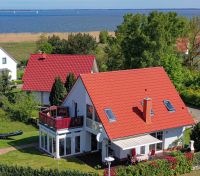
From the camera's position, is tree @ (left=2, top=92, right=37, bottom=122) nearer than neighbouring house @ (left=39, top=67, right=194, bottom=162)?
No

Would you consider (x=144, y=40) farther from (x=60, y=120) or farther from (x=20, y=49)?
(x=20, y=49)

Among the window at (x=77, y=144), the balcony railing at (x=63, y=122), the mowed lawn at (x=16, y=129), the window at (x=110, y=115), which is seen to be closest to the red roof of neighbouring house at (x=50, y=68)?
the mowed lawn at (x=16, y=129)

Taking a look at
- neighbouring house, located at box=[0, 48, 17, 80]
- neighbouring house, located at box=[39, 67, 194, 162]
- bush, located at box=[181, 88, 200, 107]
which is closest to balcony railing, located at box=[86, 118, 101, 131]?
neighbouring house, located at box=[39, 67, 194, 162]

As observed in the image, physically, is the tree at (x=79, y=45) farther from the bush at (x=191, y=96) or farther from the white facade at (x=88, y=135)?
the white facade at (x=88, y=135)

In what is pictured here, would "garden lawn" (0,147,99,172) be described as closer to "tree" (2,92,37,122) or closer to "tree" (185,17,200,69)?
"tree" (2,92,37,122)

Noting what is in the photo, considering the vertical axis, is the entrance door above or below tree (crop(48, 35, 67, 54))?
below

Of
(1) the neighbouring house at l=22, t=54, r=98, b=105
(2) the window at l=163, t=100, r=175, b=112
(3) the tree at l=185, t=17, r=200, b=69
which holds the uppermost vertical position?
(3) the tree at l=185, t=17, r=200, b=69
